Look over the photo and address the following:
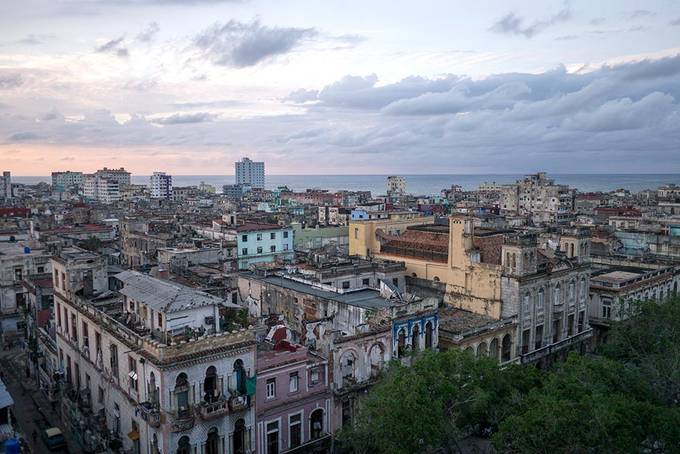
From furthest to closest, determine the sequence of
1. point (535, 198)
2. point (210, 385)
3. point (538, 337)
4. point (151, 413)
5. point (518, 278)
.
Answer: point (535, 198) → point (538, 337) → point (518, 278) → point (210, 385) → point (151, 413)

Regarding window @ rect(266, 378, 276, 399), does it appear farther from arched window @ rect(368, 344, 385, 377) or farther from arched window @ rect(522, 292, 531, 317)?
arched window @ rect(522, 292, 531, 317)

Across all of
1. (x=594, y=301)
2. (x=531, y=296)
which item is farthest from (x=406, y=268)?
(x=594, y=301)

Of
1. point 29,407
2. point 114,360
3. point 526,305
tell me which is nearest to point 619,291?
point 526,305

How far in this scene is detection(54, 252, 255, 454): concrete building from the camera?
29781mm

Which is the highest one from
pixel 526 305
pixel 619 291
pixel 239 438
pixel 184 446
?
pixel 526 305

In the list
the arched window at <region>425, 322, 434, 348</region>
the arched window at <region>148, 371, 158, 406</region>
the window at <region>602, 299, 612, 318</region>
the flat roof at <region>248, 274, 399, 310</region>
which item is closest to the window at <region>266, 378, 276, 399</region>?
the arched window at <region>148, 371, 158, 406</region>

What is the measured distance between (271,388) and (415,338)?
37.2 ft

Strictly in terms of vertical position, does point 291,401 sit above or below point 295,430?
above

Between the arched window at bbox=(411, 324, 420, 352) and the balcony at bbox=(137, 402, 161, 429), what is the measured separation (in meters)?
17.7

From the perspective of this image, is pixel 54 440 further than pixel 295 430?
Yes

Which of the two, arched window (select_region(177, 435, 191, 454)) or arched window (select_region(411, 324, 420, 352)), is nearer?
arched window (select_region(177, 435, 191, 454))

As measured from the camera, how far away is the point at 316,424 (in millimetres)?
35875

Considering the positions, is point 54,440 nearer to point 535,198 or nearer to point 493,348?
point 493,348

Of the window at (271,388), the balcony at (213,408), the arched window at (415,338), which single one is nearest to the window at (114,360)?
the balcony at (213,408)
